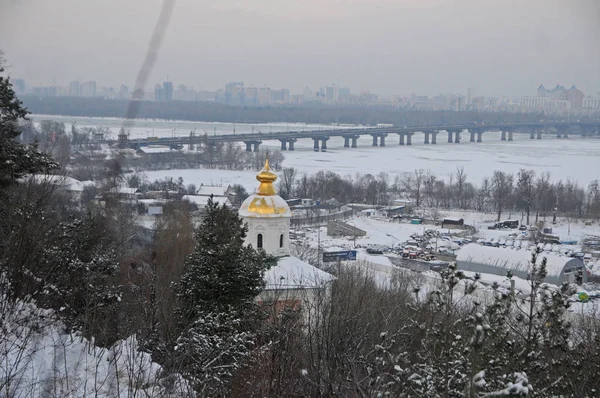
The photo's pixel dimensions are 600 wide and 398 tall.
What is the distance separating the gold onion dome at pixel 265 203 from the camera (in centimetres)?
822

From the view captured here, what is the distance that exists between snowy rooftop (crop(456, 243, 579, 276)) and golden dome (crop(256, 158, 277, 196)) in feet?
16.9

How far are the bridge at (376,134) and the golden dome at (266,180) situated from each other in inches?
501

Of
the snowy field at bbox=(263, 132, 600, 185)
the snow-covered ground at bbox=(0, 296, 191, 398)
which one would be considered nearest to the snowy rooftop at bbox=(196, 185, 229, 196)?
the snowy field at bbox=(263, 132, 600, 185)

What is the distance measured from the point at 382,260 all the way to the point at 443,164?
19723mm

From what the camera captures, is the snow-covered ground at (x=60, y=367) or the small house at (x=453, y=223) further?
the small house at (x=453, y=223)

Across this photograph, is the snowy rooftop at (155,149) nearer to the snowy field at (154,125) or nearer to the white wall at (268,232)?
the snowy field at (154,125)

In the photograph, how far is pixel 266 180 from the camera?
8.21 meters

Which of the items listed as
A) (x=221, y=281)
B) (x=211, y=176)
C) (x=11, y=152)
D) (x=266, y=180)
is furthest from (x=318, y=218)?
(x=11, y=152)

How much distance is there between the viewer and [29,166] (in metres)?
5.08

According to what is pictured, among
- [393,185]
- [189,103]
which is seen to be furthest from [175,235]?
[189,103]

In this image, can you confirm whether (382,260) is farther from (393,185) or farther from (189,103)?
(189,103)

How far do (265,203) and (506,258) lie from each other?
223 inches

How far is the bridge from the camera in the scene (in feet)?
115

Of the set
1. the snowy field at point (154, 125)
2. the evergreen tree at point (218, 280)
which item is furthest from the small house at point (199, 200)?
the snowy field at point (154, 125)
